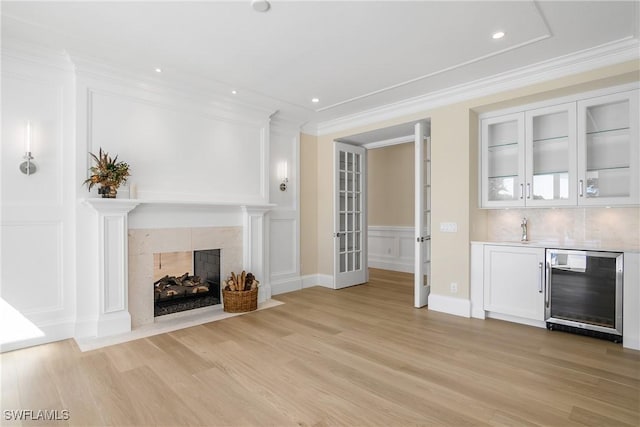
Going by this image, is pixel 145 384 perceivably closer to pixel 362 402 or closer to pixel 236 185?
pixel 362 402

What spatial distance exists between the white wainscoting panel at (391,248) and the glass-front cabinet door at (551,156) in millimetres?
3429

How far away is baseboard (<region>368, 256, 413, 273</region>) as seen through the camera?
718cm

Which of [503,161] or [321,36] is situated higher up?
[321,36]

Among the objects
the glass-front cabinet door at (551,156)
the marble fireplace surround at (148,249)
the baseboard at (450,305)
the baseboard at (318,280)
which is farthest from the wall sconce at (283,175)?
the glass-front cabinet door at (551,156)

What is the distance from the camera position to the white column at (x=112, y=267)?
10.9ft

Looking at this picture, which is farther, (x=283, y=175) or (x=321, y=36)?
(x=283, y=175)

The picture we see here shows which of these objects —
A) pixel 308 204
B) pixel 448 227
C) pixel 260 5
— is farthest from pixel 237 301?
pixel 260 5

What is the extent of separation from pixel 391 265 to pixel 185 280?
454 centimetres

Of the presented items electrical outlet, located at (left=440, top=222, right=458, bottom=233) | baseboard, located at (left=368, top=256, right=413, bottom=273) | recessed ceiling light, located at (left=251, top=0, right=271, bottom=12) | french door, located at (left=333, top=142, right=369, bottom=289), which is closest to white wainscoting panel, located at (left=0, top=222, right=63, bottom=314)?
recessed ceiling light, located at (left=251, top=0, right=271, bottom=12)

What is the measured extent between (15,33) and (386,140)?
16.1ft

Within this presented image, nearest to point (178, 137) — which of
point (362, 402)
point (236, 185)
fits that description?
point (236, 185)

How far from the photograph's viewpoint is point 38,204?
3.13 m

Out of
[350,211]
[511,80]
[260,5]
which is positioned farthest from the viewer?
[350,211]

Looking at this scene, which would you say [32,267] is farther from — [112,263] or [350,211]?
[350,211]
